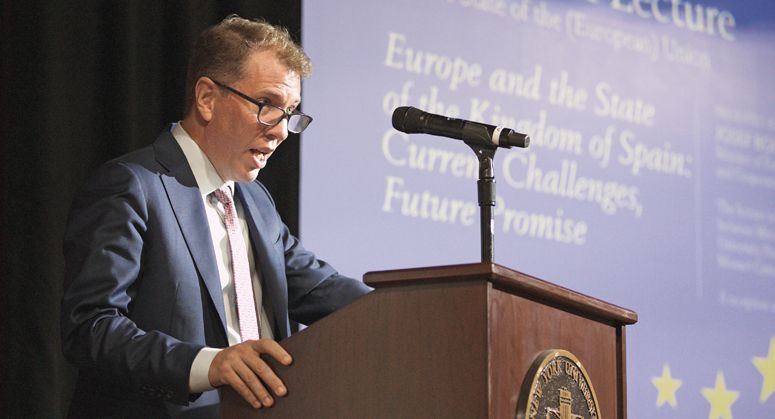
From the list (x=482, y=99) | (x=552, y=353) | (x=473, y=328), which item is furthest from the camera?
(x=482, y=99)

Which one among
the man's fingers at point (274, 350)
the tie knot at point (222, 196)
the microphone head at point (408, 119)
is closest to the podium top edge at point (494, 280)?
the man's fingers at point (274, 350)

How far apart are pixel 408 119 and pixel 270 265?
0.51m

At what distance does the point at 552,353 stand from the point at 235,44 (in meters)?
1.15

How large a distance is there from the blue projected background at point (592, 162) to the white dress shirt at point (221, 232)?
0.73 metres

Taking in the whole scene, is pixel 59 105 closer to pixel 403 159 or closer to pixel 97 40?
pixel 97 40

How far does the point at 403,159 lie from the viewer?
299 centimetres

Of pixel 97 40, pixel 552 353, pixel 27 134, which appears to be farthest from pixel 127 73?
pixel 552 353

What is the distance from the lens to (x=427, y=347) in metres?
1.24

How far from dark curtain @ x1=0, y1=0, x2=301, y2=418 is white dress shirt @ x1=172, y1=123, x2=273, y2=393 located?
0.71 m

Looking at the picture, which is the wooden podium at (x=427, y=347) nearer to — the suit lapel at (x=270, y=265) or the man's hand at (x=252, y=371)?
the man's hand at (x=252, y=371)

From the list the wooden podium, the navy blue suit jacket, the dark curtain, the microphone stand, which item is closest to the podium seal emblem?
the wooden podium

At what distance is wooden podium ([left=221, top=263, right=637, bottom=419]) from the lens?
1.21 metres

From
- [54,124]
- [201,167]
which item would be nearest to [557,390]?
[201,167]

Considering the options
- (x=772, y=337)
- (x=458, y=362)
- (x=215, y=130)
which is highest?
(x=215, y=130)
